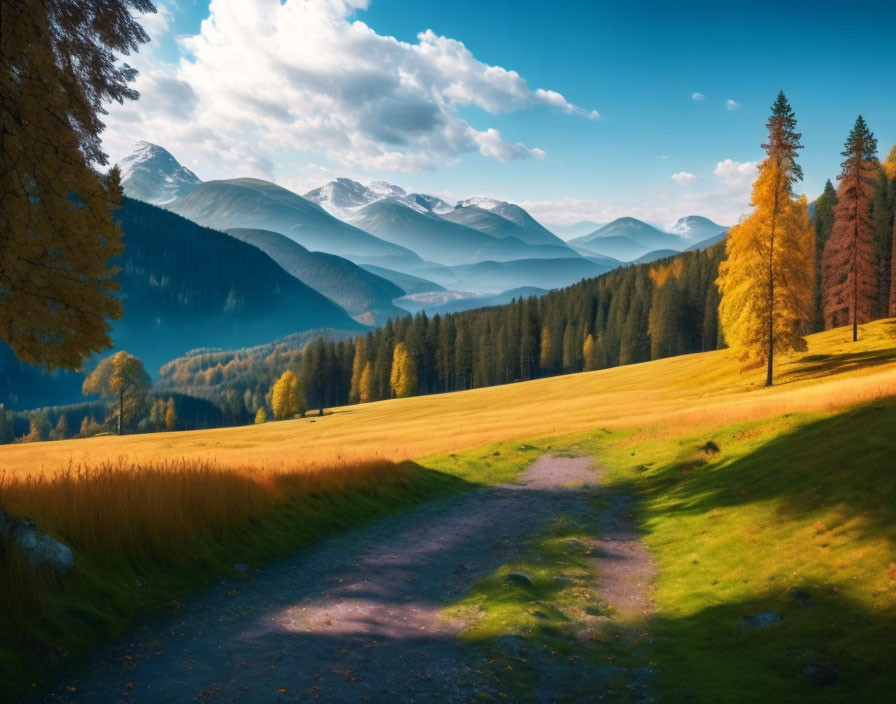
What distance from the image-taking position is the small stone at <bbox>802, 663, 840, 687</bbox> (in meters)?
6.72

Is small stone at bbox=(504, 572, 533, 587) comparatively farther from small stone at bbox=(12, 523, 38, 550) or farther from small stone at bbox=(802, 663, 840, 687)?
small stone at bbox=(12, 523, 38, 550)

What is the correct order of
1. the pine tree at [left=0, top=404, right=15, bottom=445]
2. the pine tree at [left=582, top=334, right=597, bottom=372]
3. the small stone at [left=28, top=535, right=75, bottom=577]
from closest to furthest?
the small stone at [left=28, top=535, right=75, bottom=577] < the pine tree at [left=582, top=334, right=597, bottom=372] < the pine tree at [left=0, top=404, right=15, bottom=445]

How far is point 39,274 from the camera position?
1120 cm

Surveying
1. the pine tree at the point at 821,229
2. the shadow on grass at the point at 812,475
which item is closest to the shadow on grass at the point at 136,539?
the shadow on grass at the point at 812,475

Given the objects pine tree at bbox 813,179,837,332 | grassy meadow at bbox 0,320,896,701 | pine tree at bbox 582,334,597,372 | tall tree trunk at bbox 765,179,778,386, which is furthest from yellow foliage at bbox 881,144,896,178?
grassy meadow at bbox 0,320,896,701

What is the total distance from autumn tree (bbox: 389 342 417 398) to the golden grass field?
35.4m

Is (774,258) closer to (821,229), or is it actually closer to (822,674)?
(822,674)

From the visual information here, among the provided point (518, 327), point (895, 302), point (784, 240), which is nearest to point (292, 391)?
point (518, 327)

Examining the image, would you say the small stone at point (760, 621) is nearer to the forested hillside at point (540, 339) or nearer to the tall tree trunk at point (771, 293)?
the tall tree trunk at point (771, 293)

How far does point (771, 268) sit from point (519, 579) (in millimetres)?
37716

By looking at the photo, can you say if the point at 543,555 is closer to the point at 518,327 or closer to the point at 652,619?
the point at 652,619

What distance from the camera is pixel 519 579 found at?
449 inches

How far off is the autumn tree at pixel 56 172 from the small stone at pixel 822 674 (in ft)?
46.5

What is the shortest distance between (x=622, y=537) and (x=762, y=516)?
3758mm
